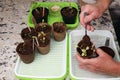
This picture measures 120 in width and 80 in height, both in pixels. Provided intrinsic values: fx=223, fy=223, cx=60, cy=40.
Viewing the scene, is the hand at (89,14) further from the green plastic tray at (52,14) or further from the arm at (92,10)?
the green plastic tray at (52,14)

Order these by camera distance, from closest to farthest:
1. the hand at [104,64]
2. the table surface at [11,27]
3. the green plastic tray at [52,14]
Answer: the hand at [104,64]
the table surface at [11,27]
the green plastic tray at [52,14]

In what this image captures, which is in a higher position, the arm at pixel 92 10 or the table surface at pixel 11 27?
the arm at pixel 92 10

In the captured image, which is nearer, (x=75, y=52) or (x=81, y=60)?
(x=81, y=60)

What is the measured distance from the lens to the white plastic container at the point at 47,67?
1.11m

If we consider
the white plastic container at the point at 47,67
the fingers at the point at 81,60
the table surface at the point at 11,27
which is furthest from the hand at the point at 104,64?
the table surface at the point at 11,27

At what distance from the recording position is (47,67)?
117cm

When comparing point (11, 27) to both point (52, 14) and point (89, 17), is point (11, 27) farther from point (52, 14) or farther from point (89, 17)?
point (89, 17)

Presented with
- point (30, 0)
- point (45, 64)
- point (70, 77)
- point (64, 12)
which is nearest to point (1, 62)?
point (45, 64)

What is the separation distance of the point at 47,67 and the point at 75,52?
0.61 ft

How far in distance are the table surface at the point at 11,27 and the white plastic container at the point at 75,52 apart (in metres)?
0.06

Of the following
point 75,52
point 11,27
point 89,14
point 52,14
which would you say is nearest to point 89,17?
point 89,14

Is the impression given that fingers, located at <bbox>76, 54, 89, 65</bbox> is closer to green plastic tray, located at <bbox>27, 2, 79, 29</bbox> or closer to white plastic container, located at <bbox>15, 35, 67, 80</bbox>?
white plastic container, located at <bbox>15, 35, 67, 80</bbox>

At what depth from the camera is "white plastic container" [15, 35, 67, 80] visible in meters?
1.11

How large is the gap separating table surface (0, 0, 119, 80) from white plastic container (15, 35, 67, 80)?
5 cm
